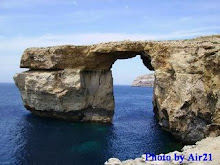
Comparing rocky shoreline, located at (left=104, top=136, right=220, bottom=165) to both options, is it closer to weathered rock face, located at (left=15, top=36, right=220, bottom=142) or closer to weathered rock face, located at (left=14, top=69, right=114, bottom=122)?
weathered rock face, located at (left=15, top=36, right=220, bottom=142)

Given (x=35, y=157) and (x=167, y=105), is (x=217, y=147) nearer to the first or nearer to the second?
(x=167, y=105)

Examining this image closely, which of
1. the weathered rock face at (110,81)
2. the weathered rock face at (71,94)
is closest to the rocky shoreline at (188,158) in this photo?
the weathered rock face at (110,81)

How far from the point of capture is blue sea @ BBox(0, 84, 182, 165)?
100ft

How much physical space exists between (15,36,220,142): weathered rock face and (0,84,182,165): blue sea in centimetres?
299

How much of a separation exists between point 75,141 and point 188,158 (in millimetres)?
18401

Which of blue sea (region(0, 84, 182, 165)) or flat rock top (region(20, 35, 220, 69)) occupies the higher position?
flat rock top (region(20, 35, 220, 69))

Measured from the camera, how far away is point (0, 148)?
111 feet

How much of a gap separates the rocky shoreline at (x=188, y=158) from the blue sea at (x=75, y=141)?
7747mm

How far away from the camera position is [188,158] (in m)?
22.3

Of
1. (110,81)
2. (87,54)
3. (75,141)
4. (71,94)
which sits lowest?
(75,141)


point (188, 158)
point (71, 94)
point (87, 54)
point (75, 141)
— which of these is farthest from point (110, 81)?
point (188, 158)

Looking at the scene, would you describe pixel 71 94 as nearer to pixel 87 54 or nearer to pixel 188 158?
pixel 87 54

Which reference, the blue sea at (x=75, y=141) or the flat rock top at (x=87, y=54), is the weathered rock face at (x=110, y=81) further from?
the blue sea at (x=75, y=141)

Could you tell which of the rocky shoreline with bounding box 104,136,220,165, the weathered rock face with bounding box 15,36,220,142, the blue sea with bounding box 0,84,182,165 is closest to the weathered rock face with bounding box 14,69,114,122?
the weathered rock face with bounding box 15,36,220,142
